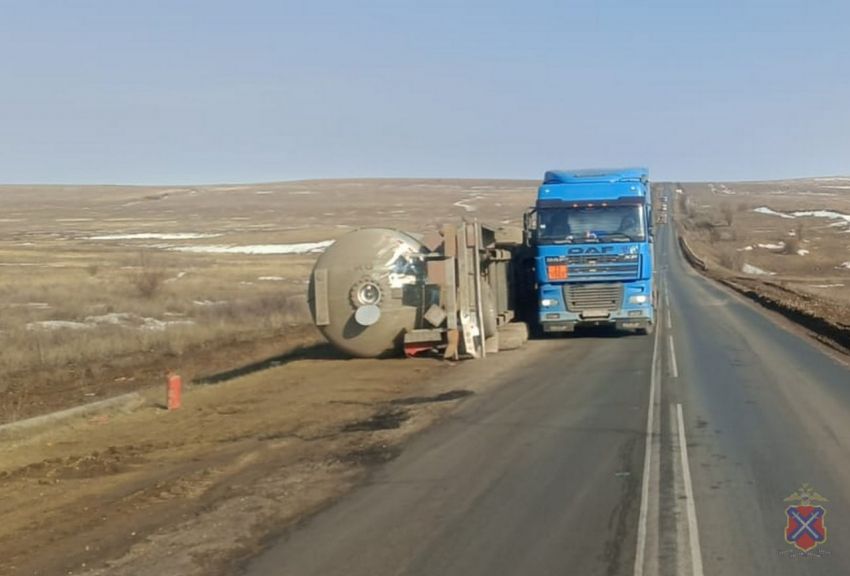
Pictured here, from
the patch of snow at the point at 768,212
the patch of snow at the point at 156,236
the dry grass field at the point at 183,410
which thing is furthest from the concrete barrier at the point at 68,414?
the patch of snow at the point at 768,212

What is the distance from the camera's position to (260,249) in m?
79.9

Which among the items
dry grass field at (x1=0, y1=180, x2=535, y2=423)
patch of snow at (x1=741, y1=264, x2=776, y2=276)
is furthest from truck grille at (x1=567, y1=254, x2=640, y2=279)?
patch of snow at (x1=741, y1=264, x2=776, y2=276)

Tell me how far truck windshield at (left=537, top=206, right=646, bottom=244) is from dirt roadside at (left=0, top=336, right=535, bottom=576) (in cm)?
610

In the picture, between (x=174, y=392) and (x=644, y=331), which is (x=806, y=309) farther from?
(x=174, y=392)

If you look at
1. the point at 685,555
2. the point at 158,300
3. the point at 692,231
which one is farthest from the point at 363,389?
the point at 692,231

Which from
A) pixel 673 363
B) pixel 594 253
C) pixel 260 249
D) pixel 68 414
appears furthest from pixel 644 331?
pixel 260 249

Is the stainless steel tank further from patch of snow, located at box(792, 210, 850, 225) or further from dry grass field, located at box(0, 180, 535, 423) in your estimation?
patch of snow, located at box(792, 210, 850, 225)

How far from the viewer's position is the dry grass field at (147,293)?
2300 cm

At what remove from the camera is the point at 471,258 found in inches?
818

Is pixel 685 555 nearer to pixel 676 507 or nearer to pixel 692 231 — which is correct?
pixel 676 507

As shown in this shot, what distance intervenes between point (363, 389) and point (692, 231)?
100266 mm

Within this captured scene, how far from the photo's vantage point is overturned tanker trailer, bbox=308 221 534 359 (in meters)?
20.0

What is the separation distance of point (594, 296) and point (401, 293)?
608 cm

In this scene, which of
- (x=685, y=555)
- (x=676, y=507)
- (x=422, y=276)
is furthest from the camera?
(x=422, y=276)
